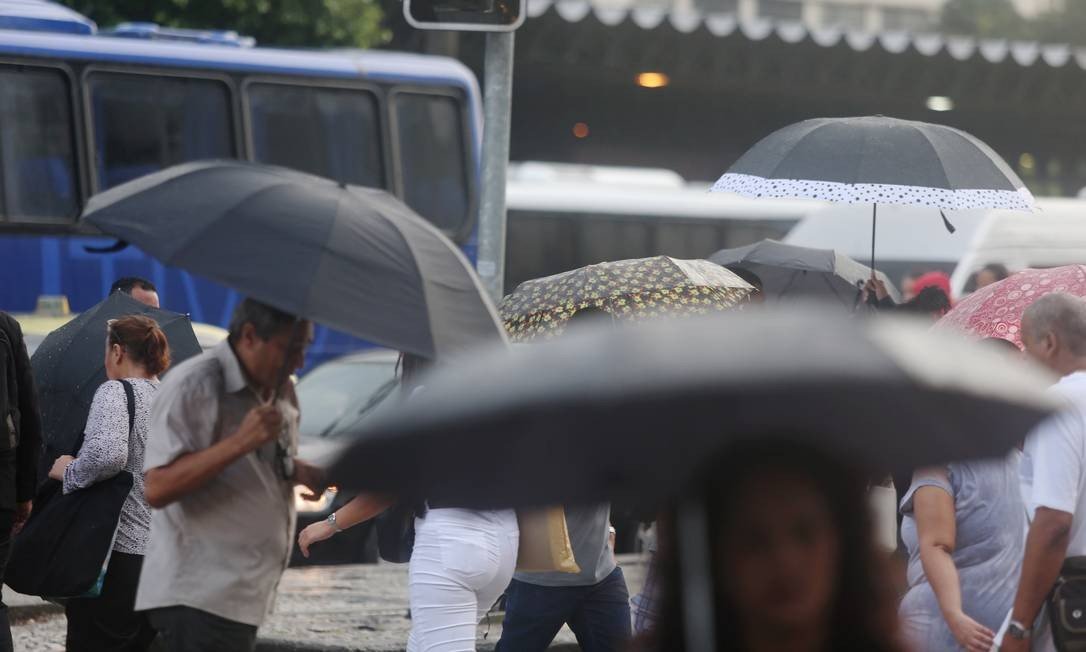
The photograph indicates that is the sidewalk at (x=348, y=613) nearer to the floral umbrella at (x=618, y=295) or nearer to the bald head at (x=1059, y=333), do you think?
the floral umbrella at (x=618, y=295)

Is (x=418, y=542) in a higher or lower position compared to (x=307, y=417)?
higher

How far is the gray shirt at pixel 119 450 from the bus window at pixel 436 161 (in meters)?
10.3

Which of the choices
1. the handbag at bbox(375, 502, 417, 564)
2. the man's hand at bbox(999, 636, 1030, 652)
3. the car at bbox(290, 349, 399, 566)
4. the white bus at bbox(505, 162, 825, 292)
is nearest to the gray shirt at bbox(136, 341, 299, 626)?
the handbag at bbox(375, 502, 417, 564)

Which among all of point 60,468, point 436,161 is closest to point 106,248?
point 436,161

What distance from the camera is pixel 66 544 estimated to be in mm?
5719

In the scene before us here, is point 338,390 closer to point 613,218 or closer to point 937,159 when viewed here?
point 937,159

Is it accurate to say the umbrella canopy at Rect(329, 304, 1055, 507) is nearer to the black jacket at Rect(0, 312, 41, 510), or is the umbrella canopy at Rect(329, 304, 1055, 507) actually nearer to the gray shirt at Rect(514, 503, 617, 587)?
the gray shirt at Rect(514, 503, 617, 587)

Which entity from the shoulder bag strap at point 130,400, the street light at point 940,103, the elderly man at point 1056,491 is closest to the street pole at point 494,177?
the shoulder bag strap at point 130,400

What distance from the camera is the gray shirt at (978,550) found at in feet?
16.5

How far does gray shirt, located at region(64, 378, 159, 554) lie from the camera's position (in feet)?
18.3

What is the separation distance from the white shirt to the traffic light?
10.9 ft

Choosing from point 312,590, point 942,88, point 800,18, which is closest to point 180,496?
point 312,590

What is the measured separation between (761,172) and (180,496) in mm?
3847

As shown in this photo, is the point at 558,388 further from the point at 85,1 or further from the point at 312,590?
the point at 85,1
